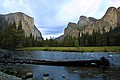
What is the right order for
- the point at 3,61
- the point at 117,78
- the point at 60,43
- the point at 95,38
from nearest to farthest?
the point at 117,78 < the point at 3,61 < the point at 95,38 < the point at 60,43

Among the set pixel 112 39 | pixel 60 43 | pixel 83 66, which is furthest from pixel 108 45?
pixel 83 66

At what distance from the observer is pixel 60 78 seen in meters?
31.8

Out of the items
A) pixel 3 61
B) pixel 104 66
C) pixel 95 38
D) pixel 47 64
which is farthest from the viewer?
pixel 95 38

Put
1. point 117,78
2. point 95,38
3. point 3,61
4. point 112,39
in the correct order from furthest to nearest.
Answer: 1. point 95,38
2. point 112,39
3. point 3,61
4. point 117,78

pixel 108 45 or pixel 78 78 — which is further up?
pixel 108 45

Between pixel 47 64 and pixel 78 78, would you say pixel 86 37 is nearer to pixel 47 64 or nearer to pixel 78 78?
pixel 47 64

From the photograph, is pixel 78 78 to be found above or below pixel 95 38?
below

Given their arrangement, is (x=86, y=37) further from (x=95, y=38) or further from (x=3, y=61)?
(x=3, y=61)

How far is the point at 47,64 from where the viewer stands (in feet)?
163

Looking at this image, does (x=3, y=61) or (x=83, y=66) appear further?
(x=3, y=61)

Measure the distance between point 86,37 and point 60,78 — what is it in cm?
13983

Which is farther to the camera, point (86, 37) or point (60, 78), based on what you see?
point (86, 37)

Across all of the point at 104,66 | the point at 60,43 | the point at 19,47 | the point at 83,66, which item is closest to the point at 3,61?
the point at 83,66

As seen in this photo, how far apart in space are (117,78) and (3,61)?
31.7 meters
